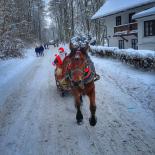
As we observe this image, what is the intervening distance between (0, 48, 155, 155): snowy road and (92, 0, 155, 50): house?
17811 mm

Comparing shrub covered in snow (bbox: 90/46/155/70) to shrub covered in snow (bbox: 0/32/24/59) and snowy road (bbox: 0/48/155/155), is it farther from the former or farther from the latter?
shrub covered in snow (bbox: 0/32/24/59)

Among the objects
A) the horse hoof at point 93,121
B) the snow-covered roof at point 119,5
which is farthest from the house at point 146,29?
the horse hoof at point 93,121

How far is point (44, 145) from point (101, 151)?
119 cm

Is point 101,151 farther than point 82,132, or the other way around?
point 82,132

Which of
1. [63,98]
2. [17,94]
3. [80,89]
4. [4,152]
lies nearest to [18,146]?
[4,152]

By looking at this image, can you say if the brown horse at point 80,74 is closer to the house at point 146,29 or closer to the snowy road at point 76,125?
the snowy road at point 76,125

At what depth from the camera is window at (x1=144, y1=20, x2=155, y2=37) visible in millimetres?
24583

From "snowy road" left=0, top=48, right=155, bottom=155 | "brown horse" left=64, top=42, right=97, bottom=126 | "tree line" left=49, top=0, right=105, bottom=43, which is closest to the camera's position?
"snowy road" left=0, top=48, right=155, bottom=155

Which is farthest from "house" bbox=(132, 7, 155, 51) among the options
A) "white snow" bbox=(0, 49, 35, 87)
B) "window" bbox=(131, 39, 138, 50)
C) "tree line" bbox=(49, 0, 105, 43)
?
"tree line" bbox=(49, 0, 105, 43)

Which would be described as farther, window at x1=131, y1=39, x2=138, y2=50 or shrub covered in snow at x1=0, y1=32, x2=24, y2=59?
window at x1=131, y1=39, x2=138, y2=50

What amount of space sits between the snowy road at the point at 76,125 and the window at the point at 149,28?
16.5 m

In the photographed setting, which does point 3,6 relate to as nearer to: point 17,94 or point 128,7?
point 128,7

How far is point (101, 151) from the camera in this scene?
4.62 metres

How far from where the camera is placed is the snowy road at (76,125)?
480 centimetres
